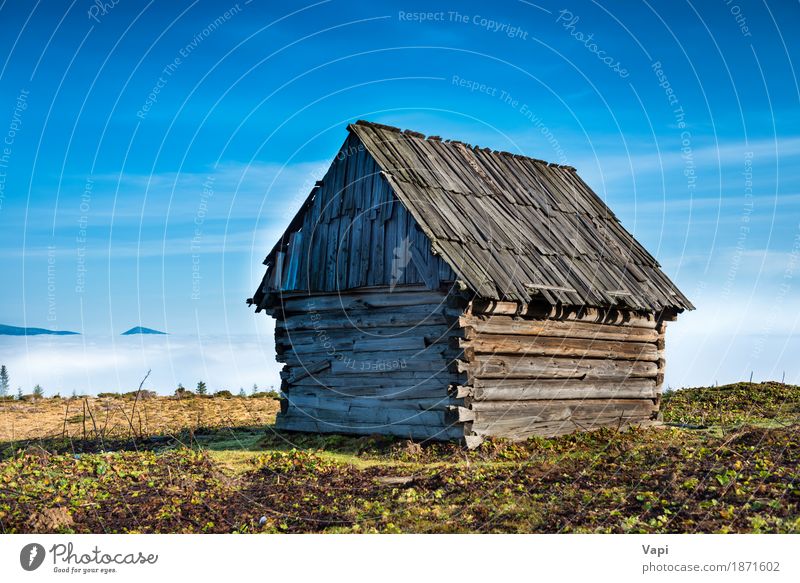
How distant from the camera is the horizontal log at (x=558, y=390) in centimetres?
1684

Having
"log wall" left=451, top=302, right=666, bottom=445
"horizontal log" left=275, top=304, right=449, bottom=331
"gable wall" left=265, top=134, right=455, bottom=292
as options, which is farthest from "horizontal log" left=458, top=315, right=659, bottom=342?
"gable wall" left=265, top=134, right=455, bottom=292

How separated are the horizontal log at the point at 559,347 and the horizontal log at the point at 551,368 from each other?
0.13m

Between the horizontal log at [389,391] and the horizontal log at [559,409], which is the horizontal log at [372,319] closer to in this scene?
the horizontal log at [389,391]

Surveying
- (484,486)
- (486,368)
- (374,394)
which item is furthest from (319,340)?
(484,486)

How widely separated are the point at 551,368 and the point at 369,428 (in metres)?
4.20

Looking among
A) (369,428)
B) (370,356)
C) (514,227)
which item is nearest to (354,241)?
(370,356)

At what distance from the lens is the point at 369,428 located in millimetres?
18031

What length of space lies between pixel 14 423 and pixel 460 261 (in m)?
14.8

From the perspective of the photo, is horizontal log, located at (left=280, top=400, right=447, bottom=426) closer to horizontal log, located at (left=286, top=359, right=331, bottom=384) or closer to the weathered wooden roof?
horizontal log, located at (left=286, top=359, right=331, bottom=384)

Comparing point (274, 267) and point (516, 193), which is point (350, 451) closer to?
point (274, 267)

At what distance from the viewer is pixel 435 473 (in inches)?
546

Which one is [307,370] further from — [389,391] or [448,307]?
[448,307]

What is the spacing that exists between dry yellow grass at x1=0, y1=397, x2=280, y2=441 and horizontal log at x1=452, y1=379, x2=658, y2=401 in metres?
6.97
